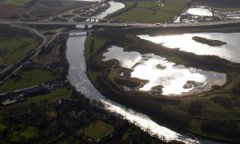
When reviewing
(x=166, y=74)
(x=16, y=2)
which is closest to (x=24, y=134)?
(x=166, y=74)

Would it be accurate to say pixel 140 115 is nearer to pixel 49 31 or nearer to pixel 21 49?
pixel 21 49

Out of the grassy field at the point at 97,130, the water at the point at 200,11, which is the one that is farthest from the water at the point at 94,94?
the water at the point at 200,11

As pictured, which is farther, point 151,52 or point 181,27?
point 181,27

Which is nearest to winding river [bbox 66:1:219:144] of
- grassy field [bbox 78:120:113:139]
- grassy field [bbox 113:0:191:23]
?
grassy field [bbox 78:120:113:139]

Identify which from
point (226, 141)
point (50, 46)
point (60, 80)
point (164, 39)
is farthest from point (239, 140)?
point (50, 46)

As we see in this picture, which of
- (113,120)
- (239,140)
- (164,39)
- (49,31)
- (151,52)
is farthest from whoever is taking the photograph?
(49,31)

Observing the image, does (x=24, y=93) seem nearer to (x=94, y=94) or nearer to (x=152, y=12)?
(x=94, y=94)

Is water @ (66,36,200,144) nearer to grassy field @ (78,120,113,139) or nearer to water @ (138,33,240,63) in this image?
grassy field @ (78,120,113,139)
